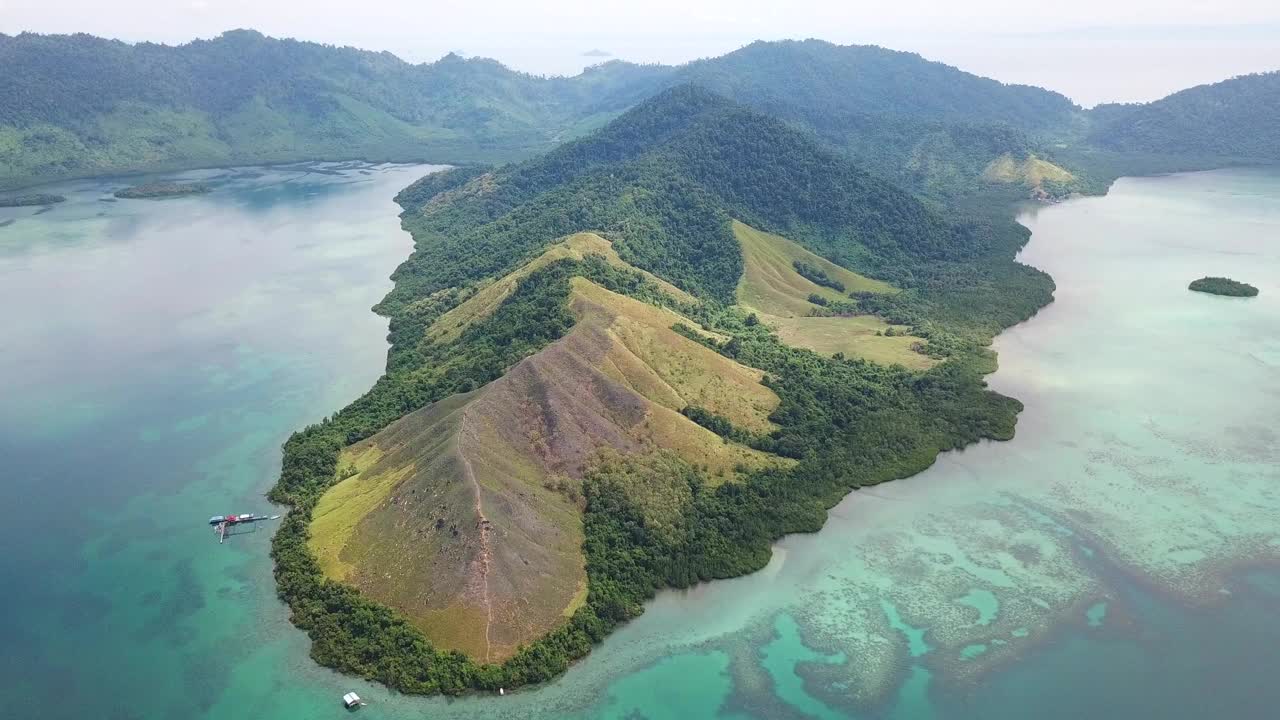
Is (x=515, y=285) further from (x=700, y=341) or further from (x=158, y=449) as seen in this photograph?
(x=158, y=449)

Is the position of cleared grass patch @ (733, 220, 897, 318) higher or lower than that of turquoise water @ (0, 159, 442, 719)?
higher

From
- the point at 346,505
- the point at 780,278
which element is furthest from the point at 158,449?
the point at 780,278

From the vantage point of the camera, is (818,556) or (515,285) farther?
(515,285)

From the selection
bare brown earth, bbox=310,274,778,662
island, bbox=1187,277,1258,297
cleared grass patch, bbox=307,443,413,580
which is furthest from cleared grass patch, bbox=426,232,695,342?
island, bbox=1187,277,1258,297

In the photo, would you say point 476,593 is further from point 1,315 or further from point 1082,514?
point 1,315

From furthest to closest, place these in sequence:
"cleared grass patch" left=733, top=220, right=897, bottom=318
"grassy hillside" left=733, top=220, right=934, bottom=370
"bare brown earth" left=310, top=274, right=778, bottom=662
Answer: "cleared grass patch" left=733, top=220, right=897, bottom=318 < "grassy hillside" left=733, top=220, right=934, bottom=370 < "bare brown earth" left=310, top=274, right=778, bottom=662

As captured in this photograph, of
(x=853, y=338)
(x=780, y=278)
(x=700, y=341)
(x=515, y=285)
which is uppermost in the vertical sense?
(x=515, y=285)

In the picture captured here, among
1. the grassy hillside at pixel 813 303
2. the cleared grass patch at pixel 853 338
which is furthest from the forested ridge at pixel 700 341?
the cleared grass patch at pixel 853 338

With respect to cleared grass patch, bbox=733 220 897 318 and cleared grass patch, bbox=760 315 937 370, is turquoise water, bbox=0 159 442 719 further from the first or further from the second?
cleared grass patch, bbox=733 220 897 318
